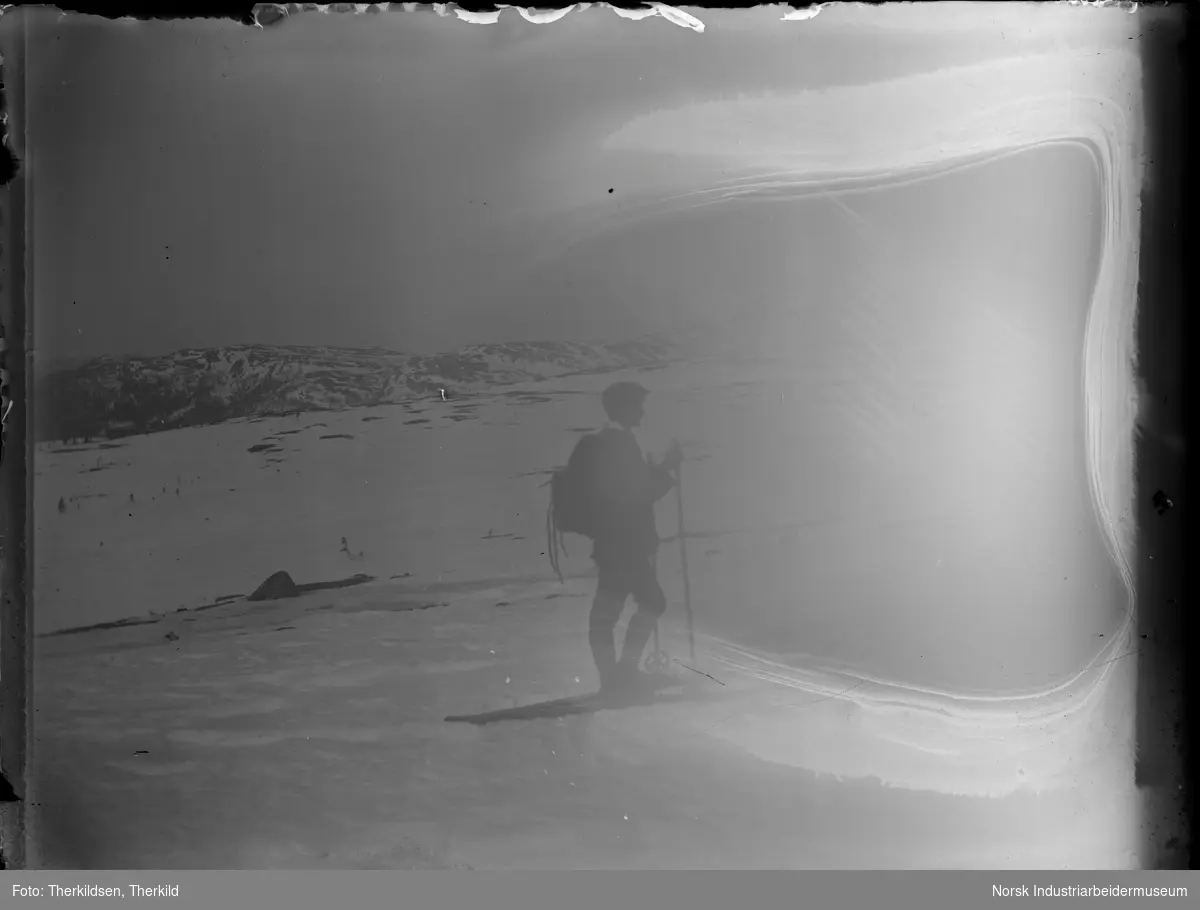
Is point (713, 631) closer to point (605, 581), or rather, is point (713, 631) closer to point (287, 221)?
point (605, 581)

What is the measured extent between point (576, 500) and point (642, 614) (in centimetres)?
26

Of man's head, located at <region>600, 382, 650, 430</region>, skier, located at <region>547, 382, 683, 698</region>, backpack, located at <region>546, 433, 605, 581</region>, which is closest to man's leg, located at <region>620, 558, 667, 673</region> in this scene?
skier, located at <region>547, 382, 683, 698</region>

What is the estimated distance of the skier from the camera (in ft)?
5.49

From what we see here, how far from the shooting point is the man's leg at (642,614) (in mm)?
1673

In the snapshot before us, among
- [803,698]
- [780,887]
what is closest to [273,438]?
[803,698]

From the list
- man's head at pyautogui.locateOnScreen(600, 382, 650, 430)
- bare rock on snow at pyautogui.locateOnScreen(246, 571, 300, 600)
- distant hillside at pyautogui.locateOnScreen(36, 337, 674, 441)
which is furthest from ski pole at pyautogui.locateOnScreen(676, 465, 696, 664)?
bare rock on snow at pyautogui.locateOnScreen(246, 571, 300, 600)

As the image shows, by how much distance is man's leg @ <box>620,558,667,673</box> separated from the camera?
1.67m

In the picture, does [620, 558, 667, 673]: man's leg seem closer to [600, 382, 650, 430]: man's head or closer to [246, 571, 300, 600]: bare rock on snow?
[600, 382, 650, 430]: man's head

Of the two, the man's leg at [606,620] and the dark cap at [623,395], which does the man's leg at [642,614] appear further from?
the dark cap at [623,395]

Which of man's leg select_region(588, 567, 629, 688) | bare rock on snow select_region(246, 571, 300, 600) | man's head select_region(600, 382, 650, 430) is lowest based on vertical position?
man's leg select_region(588, 567, 629, 688)

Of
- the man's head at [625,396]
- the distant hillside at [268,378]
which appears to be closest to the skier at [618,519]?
the man's head at [625,396]

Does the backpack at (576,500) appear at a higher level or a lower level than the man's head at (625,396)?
lower

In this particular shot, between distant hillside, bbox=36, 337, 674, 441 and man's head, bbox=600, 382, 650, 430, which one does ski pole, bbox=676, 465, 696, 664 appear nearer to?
man's head, bbox=600, 382, 650, 430

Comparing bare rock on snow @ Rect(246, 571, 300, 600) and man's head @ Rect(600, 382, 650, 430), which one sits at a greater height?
man's head @ Rect(600, 382, 650, 430)
